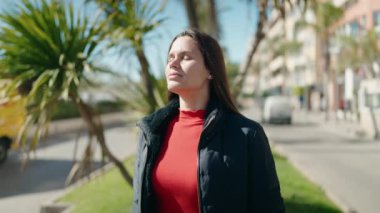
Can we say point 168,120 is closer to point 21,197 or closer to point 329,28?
point 21,197

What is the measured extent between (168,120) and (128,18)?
3093 millimetres

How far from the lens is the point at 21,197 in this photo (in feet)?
27.7

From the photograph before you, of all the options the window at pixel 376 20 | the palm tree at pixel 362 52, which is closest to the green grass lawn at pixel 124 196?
the palm tree at pixel 362 52

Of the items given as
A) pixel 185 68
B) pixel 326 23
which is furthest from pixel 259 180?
pixel 326 23

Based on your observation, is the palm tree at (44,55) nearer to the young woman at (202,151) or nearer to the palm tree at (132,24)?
the palm tree at (132,24)

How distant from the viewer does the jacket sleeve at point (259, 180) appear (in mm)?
2086

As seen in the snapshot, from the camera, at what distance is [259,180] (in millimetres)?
2090

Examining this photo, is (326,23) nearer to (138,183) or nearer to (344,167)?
(344,167)

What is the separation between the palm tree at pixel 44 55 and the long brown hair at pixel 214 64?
8.36 ft

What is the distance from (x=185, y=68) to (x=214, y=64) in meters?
0.16

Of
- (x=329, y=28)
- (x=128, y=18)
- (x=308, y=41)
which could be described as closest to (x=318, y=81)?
(x=308, y=41)

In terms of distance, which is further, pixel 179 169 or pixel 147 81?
pixel 147 81

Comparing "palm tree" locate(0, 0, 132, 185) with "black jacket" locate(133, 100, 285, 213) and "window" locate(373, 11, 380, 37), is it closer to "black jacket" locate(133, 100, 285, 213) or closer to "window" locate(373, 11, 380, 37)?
"black jacket" locate(133, 100, 285, 213)

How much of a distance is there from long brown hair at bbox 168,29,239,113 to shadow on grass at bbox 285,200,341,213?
405 cm
